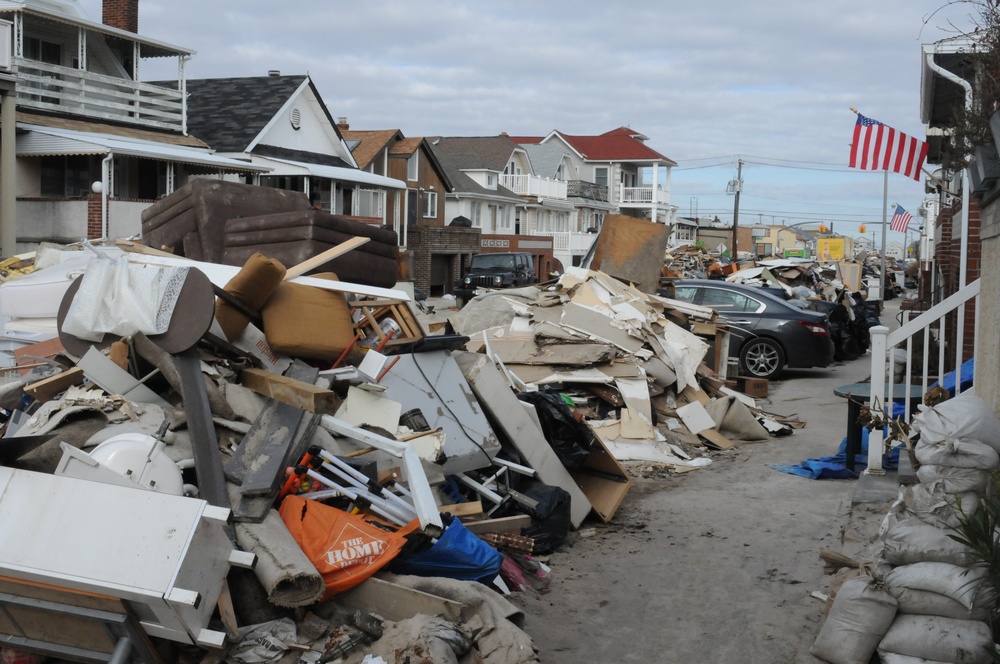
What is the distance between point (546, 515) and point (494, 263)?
26316mm

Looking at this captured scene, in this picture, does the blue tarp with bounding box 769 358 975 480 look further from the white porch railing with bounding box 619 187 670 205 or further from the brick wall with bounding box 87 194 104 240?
the white porch railing with bounding box 619 187 670 205

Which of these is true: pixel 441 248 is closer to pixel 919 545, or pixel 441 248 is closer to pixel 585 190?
pixel 585 190

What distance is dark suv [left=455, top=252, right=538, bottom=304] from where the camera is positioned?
105 feet

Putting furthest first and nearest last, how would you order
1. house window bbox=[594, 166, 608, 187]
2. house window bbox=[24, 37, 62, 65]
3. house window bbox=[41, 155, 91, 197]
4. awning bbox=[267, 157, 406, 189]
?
house window bbox=[594, 166, 608, 187] < awning bbox=[267, 157, 406, 189] < house window bbox=[24, 37, 62, 65] < house window bbox=[41, 155, 91, 197]

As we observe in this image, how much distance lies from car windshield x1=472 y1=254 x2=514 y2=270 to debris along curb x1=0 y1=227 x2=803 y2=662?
23.1m

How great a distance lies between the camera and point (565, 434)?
821cm

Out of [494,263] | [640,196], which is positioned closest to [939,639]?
[494,263]

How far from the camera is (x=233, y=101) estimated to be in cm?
3422

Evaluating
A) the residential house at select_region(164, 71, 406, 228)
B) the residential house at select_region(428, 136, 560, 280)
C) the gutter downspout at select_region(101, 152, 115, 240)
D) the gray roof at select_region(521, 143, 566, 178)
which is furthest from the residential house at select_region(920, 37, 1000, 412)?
the gray roof at select_region(521, 143, 566, 178)

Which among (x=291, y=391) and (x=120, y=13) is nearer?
(x=291, y=391)

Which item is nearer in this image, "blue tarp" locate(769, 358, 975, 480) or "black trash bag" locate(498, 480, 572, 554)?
"black trash bag" locate(498, 480, 572, 554)

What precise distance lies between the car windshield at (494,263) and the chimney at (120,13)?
13634 millimetres

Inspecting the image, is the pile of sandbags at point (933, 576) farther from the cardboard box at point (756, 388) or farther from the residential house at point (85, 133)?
the residential house at point (85, 133)

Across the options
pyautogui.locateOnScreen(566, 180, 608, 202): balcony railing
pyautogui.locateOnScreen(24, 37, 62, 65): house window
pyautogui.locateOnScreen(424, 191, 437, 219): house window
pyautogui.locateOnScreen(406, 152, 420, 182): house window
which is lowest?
pyautogui.locateOnScreen(424, 191, 437, 219): house window
